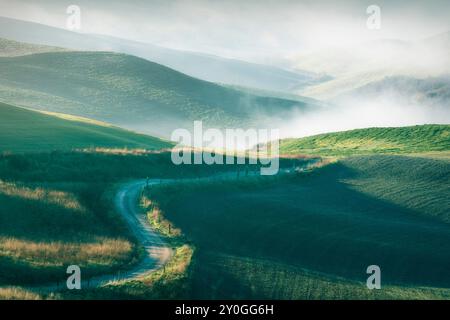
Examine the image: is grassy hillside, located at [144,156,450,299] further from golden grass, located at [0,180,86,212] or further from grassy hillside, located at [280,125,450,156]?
grassy hillside, located at [280,125,450,156]

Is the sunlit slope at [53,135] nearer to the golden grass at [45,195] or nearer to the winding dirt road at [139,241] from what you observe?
the golden grass at [45,195]

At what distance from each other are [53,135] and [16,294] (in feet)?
164

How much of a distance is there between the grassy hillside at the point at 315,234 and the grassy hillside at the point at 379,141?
33407 millimetres

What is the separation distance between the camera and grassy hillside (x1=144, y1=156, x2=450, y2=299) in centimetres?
3647

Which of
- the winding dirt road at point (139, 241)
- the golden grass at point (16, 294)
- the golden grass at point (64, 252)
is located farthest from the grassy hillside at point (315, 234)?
the golden grass at point (16, 294)

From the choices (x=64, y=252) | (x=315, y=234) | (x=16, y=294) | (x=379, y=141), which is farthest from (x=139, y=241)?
(x=379, y=141)

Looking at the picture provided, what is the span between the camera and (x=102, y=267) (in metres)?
34.9

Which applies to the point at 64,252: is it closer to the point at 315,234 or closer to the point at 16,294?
the point at 16,294

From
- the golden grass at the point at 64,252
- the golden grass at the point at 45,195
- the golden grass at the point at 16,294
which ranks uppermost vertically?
the golden grass at the point at 45,195

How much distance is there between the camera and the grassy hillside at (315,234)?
3647 cm
